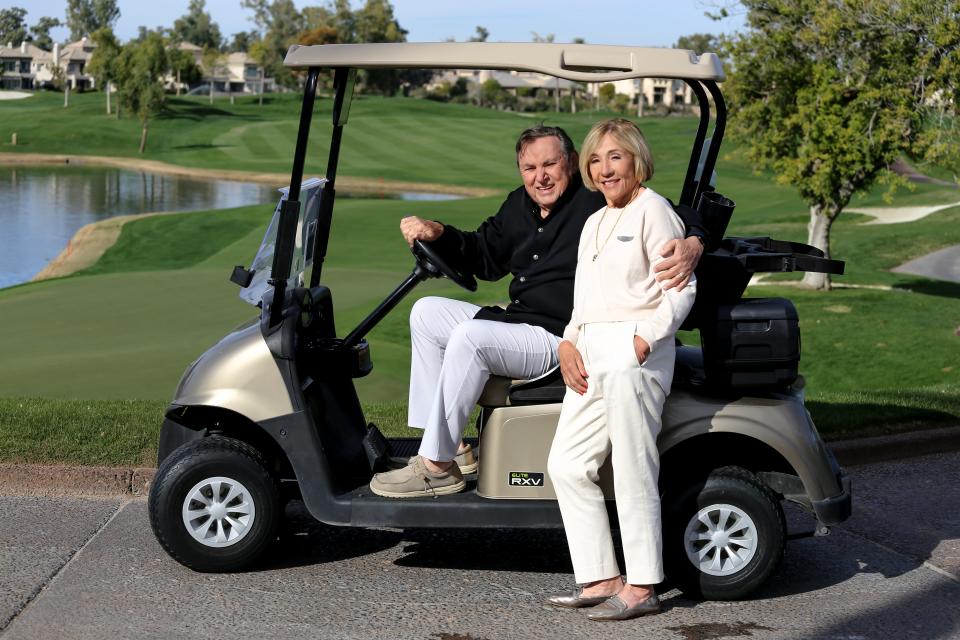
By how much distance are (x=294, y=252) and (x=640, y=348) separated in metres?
1.35

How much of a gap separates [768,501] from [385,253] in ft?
65.4

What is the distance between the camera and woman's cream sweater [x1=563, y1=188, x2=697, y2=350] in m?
4.14

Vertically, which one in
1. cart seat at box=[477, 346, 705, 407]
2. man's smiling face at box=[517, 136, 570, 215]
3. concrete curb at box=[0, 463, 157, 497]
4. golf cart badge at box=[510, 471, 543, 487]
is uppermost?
man's smiling face at box=[517, 136, 570, 215]

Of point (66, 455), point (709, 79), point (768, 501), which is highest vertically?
point (709, 79)

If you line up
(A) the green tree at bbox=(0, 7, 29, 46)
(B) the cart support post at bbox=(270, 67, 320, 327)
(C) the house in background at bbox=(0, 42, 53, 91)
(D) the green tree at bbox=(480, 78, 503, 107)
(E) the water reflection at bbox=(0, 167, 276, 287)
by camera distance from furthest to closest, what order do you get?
(A) the green tree at bbox=(0, 7, 29, 46)
(C) the house in background at bbox=(0, 42, 53, 91)
(D) the green tree at bbox=(480, 78, 503, 107)
(E) the water reflection at bbox=(0, 167, 276, 287)
(B) the cart support post at bbox=(270, 67, 320, 327)

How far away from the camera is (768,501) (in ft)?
14.3

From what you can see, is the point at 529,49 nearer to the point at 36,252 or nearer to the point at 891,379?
the point at 891,379

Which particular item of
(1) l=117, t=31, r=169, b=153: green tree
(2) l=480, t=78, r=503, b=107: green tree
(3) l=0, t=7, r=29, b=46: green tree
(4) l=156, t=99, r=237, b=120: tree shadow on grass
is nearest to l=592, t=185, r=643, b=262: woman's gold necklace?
(1) l=117, t=31, r=169, b=153: green tree

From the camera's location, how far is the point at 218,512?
4.54 meters

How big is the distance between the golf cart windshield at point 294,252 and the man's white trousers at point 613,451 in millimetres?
1177

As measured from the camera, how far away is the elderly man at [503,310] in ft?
14.4

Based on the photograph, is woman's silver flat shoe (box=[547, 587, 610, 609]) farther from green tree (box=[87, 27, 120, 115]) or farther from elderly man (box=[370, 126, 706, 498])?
green tree (box=[87, 27, 120, 115])

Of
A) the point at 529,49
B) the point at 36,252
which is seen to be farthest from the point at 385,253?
the point at 529,49

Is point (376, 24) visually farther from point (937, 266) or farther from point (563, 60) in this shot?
point (563, 60)
